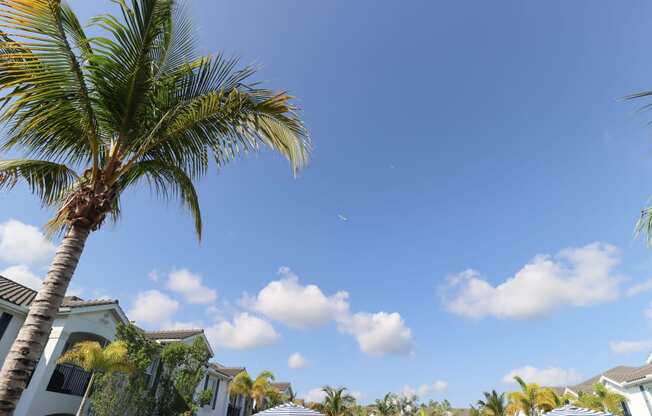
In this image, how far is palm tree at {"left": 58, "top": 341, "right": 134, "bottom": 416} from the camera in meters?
12.7

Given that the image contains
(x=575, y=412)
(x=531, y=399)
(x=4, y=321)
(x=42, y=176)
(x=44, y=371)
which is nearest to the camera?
(x=42, y=176)

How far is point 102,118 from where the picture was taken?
540 centimetres

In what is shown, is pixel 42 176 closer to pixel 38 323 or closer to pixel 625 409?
pixel 38 323

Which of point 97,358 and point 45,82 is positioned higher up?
point 45,82

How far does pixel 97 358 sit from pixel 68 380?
3.83 meters

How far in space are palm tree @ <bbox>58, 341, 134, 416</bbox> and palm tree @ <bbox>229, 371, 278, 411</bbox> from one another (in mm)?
16466

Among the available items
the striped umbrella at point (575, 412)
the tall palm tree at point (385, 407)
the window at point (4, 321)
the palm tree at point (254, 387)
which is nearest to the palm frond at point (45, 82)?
the window at point (4, 321)

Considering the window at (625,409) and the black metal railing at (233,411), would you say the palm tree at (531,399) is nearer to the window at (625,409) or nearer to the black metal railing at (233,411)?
the window at (625,409)

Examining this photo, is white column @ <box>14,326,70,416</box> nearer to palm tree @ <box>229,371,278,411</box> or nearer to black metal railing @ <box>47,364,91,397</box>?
black metal railing @ <box>47,364,91,397</box>

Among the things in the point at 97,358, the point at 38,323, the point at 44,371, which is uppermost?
the point at 97,358

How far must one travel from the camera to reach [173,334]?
920 inches

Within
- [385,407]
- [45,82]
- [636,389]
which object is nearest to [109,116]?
[45,82]

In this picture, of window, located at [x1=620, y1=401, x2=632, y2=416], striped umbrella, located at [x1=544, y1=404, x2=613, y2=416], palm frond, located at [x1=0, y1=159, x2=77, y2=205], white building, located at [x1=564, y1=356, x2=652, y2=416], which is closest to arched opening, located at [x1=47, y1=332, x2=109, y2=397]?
palm frond, located at [x1=0, y1=159, x2=77, y2=205]

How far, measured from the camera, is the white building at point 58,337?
12867 millimetres
